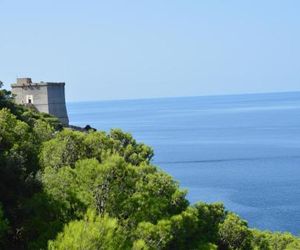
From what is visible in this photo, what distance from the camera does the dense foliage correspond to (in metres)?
21.1

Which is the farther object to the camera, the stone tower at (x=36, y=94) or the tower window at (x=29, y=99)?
the stone tower at (x=36, y=94)

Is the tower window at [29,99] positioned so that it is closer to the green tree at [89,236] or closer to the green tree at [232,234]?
the green tree at [232,234]

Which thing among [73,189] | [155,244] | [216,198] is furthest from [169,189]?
[216,198]

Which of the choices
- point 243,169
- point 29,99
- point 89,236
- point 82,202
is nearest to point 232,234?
point 82,202

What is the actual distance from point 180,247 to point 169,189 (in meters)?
3.41

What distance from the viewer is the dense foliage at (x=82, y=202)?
21.1 metres

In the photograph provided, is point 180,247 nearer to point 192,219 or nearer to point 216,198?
point 192,219

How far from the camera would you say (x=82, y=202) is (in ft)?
79.4

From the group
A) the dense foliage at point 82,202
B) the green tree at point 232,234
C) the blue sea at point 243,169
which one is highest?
the blue sea at point 243,169

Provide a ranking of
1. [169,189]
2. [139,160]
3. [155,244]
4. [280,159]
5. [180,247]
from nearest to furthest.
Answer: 1. [155,244]
2. [180,247]
3. [169,189]
4. [139,160]
5. [280,159]

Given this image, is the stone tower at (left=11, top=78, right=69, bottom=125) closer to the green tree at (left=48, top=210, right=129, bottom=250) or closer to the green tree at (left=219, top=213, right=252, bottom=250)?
the green tree at (left=219, top=213, right=252, bottom=250)

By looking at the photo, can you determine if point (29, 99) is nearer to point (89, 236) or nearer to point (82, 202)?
point (82, 202)

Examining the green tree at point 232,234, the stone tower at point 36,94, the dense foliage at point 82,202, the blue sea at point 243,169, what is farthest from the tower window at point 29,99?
the green tree at point 232,234

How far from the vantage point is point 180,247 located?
95.5ft
